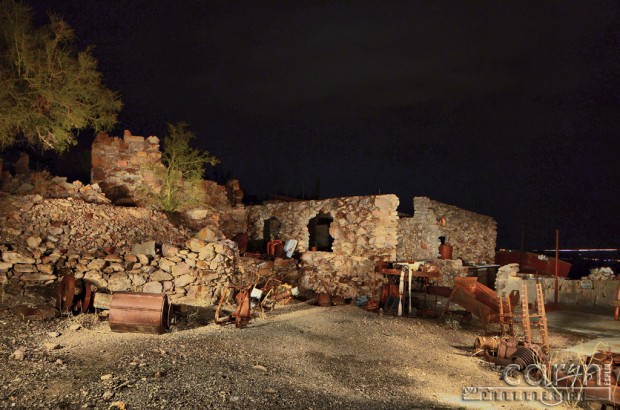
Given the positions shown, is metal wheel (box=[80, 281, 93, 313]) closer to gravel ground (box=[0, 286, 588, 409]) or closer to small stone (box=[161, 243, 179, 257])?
gravel ground (box=[0, 286, 588, 409])

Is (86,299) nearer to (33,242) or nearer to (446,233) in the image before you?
(33,242)

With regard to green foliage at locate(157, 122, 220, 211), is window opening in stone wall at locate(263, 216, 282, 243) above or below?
below

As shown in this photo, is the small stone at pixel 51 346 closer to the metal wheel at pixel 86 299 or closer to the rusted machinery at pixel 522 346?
the metal wheel at pixel 86 299

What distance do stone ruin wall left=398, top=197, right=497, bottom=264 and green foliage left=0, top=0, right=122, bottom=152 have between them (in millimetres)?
12659

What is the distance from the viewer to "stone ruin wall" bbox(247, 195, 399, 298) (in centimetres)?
1192

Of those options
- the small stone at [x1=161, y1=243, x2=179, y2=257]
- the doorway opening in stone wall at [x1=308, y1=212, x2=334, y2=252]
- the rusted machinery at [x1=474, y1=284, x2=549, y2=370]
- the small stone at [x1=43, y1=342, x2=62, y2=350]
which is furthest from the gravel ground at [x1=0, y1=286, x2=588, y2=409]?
the doorway opening in stone wall at [x1=308, y1=212, x2=334, y2=252]

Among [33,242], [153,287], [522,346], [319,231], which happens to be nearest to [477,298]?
[522,346]

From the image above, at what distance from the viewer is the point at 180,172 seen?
46.1 ft

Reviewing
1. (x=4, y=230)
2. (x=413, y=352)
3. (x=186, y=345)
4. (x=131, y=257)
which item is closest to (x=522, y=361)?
(x=413, y=352)

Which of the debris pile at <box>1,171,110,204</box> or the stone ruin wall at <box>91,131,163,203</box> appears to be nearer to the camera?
the debris pile at <box>1,171,110,204</box>

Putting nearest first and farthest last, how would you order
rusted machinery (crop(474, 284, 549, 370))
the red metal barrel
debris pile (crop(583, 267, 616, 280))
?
rusted machinery (crop(474, 284, 549, 370)), the red metal barrel, debris pile (crop(583, 267, 616, 280))

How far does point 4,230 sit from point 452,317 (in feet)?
32.8

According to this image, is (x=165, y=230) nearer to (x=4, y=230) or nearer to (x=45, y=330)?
(x=4, y=230)

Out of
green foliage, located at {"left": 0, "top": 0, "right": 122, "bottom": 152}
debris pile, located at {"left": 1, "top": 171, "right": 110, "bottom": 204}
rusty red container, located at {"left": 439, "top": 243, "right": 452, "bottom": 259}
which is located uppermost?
green foliage, located at {"left": 0, "top": 0, "right": 122, "bottom": 152}
